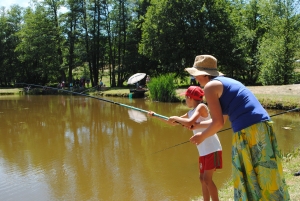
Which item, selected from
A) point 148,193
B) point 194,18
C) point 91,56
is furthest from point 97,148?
point 91,56

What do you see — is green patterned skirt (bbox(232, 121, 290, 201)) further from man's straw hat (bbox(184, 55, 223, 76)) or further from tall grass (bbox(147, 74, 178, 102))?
tall grass (bbox(147, 74, 178, 102))

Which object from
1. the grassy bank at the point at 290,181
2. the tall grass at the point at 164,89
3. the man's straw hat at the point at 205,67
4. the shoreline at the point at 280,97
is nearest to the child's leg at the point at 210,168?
the grassy bank at the point at 290,181

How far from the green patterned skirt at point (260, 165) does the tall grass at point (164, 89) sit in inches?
618

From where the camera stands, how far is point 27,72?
3906 centimetres

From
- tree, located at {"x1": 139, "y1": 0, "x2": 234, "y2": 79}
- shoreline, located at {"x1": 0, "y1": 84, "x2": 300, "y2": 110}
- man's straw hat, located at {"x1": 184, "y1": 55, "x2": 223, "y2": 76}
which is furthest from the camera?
tree, located at {"x1": 139, "y1": 0, "x2": 234, "y2": 79}

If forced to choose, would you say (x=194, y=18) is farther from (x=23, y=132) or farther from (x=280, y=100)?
(x=23, y=132)

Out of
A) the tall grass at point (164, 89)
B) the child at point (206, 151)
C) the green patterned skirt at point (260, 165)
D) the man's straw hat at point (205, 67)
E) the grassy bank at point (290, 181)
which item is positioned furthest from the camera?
the tall grass at point (164, 89)

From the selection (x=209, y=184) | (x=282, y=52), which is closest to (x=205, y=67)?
(x=209, y=184)

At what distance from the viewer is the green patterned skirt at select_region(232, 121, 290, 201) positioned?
2281 mm

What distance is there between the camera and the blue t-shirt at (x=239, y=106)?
2.33 meters

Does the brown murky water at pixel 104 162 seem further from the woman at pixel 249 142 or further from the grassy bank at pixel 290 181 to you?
the woman at pixel 249 142

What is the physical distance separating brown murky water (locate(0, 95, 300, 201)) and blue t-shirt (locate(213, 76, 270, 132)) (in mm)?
2486

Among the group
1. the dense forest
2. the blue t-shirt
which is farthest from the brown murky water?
the dense forest

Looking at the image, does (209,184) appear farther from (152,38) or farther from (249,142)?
(152,38)
